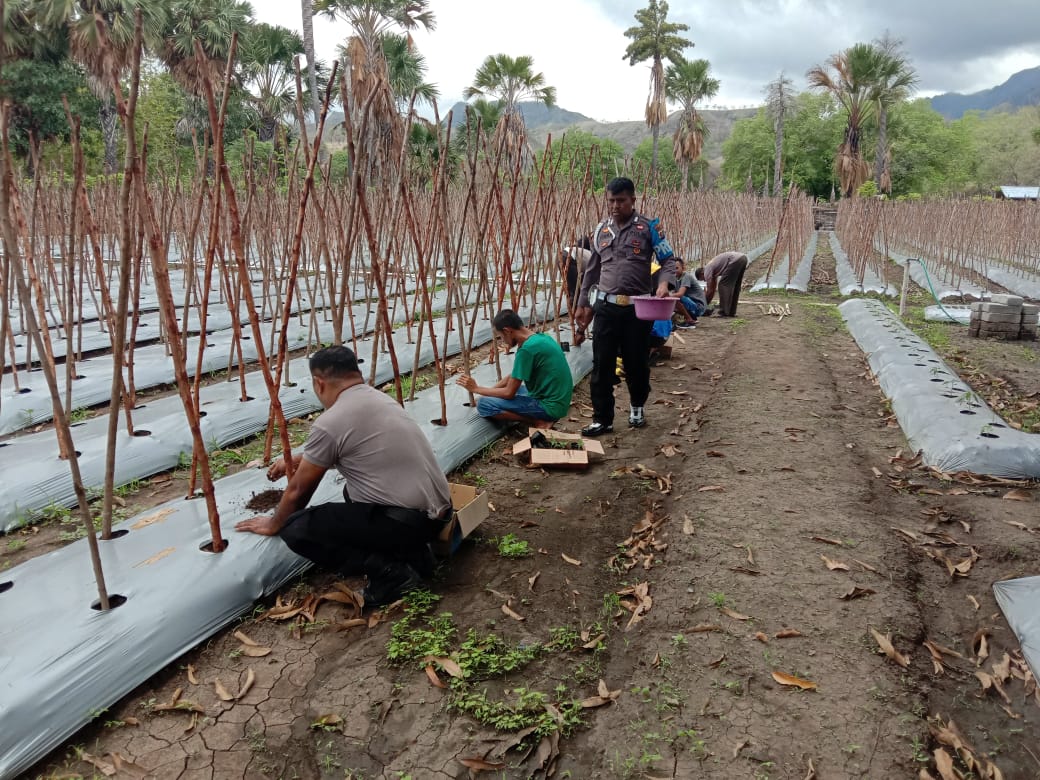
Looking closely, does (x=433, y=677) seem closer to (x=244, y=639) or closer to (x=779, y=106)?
(x=244, y=639)

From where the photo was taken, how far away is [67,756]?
1.62m

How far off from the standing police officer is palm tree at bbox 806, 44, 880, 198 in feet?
85.2

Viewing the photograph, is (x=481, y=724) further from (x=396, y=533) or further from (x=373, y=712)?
(x=396, y=533)

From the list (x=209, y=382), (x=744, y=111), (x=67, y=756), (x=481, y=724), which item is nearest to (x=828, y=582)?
(x=481, y=724)

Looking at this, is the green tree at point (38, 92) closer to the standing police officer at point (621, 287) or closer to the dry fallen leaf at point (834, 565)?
the standing police officer at point (621, 287)

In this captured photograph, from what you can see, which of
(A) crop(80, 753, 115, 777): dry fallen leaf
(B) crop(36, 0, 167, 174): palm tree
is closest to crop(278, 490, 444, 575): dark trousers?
(A) crop(80, 753, 115, 777): dry fallen leaf

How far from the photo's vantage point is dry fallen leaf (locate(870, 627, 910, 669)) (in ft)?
6.31

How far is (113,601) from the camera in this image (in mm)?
1907

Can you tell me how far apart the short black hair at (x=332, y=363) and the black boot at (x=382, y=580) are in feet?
2.07

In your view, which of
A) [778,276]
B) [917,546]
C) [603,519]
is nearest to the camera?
[917,546]

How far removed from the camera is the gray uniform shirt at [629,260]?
3779 mm

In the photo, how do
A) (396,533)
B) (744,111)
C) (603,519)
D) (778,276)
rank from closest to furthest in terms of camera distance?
(396,533)
(603,519)
(778,276)
(744,111)

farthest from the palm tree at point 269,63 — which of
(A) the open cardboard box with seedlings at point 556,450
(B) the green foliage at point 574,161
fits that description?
(A) the open cardboard box with seedlings at point 556,450

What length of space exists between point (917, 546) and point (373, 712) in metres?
2.17
